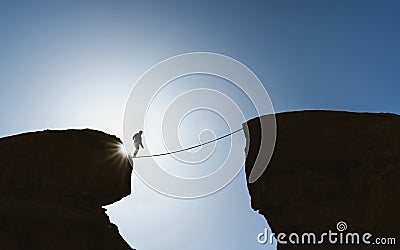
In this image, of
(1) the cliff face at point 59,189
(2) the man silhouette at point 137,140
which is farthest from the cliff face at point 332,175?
(1) the cliff face at point 59,189

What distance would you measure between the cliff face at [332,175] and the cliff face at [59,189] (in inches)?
381

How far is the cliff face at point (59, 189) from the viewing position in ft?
80.3

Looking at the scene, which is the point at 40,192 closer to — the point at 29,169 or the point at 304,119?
the point at 29,169

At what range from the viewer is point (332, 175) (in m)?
25.2

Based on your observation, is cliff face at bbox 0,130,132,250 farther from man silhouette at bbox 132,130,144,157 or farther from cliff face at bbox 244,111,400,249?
cliff face at bbox 244,111,400,249

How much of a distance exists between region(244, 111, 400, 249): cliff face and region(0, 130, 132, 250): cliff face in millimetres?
9685

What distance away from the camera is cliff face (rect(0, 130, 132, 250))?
24469mm

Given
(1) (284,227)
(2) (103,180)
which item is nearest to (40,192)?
(2) (103,180)

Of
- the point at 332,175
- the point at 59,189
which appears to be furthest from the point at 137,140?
the point at 332,175

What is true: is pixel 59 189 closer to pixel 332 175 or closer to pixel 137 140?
pixel 137 140

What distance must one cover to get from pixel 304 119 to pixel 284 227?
667cm

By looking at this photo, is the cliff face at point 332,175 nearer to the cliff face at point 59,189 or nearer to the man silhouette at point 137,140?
the man silhouette at point 137,140

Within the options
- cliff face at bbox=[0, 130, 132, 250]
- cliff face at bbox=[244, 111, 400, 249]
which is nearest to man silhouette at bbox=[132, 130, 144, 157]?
cliff face at bbox=[0, 130, 132, 250]

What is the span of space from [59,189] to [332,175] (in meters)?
16.5
